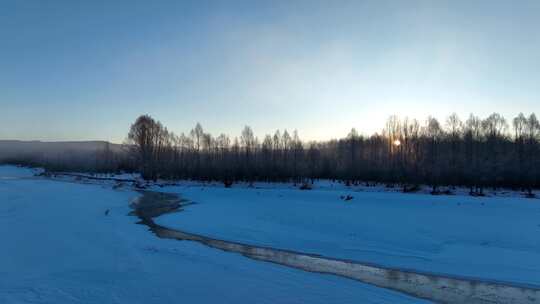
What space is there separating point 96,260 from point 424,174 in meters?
46.3

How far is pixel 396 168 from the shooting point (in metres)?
54.6

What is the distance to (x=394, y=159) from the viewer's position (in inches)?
2724

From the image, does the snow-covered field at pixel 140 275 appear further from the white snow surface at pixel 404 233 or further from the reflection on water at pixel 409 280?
the white snow surface at pixel 404 233

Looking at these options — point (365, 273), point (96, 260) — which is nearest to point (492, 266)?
point (365, 273)

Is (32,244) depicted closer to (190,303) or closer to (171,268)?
(171,268)

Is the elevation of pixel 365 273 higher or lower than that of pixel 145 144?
lower

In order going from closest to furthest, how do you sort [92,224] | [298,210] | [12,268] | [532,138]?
[12,268], [92,224], [298,210], [532,138]

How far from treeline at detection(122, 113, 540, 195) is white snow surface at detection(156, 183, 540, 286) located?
19786mm

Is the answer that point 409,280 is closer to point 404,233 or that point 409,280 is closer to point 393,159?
point 404,233

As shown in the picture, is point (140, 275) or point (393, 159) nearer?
point (140, 275)

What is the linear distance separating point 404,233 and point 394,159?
54.0m

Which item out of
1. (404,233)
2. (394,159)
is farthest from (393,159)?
(404,233)

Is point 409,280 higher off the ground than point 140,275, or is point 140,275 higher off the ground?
point 140,275

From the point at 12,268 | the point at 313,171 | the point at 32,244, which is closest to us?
the point at 12,268
